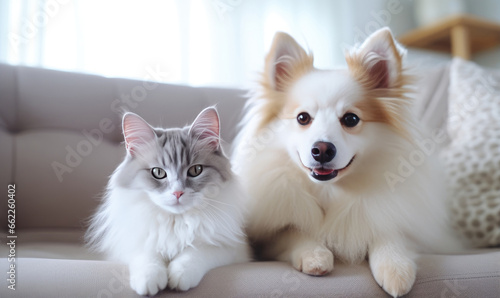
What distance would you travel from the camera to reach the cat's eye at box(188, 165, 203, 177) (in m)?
1.10

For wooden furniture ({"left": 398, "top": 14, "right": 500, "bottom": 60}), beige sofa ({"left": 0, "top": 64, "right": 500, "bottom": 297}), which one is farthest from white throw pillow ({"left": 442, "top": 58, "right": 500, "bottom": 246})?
wooden furniture ({"left": 398, "top": 14, "right": 500, "bottom": 60})

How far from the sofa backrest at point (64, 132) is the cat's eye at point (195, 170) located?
69cm

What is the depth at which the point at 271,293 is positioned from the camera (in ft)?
3.10

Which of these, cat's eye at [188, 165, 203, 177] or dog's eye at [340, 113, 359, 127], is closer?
cat's eye at [188, 165, 203, 177]

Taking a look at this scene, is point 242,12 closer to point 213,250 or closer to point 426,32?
point 426,32

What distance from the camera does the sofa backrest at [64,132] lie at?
156 centimetres

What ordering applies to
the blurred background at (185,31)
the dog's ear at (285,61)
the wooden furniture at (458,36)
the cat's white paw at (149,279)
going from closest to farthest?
the cat's white paw at (149,279) < the dog's ear at (285,61) < the blurred background at (185,31) < the wooden furniture at (458,36)

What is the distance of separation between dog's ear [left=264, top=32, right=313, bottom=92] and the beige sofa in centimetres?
56

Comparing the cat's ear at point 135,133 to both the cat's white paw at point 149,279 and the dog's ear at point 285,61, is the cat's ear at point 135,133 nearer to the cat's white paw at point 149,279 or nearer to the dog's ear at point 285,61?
the cat's white paw at point 149,279

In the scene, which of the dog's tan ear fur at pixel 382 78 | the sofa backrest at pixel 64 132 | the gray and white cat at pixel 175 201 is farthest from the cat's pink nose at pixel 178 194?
the sofa backrest at pixel 64 132

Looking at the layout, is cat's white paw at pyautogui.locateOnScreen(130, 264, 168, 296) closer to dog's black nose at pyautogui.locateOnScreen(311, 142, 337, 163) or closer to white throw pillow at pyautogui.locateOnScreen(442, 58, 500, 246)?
dog's black nose at pyautogui.locateOnScreen(311, 142, 337, 163)

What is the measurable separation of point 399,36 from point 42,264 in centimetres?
334

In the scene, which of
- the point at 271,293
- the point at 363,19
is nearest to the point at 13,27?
the point at 271,293

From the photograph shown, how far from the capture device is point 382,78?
1300 millimetres
